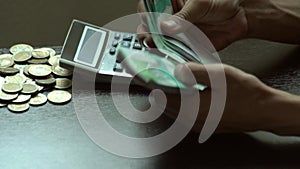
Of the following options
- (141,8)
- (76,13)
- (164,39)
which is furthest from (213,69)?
(76,13)

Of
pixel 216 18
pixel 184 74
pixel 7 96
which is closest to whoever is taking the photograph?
pixel 184 74

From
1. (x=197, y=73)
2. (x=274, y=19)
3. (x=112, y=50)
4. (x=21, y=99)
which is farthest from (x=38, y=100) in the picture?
(x=274, y=19)

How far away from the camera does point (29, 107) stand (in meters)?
0.74

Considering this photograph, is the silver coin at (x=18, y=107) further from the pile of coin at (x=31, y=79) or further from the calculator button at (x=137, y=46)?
the calculator button at (x=137, y=46)

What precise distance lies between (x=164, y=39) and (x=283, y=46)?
0.88ft

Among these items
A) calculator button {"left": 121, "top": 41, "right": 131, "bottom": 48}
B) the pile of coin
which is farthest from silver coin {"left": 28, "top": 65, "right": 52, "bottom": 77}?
calculator button {"left": 121, "top": 41, "right": 131, "bottom": 48}

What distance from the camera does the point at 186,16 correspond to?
0.79 metres

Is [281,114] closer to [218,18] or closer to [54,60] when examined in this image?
[218,18]

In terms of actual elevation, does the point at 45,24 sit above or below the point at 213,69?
below

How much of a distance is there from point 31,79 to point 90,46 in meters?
0.10

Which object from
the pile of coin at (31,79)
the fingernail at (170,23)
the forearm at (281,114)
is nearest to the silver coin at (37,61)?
the pile of coin at (31,79)

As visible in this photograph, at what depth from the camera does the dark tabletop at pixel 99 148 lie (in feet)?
2.14

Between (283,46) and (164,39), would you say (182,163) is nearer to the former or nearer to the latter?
(164,39)

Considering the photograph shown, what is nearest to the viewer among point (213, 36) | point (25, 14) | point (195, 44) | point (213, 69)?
point (213, 69)
